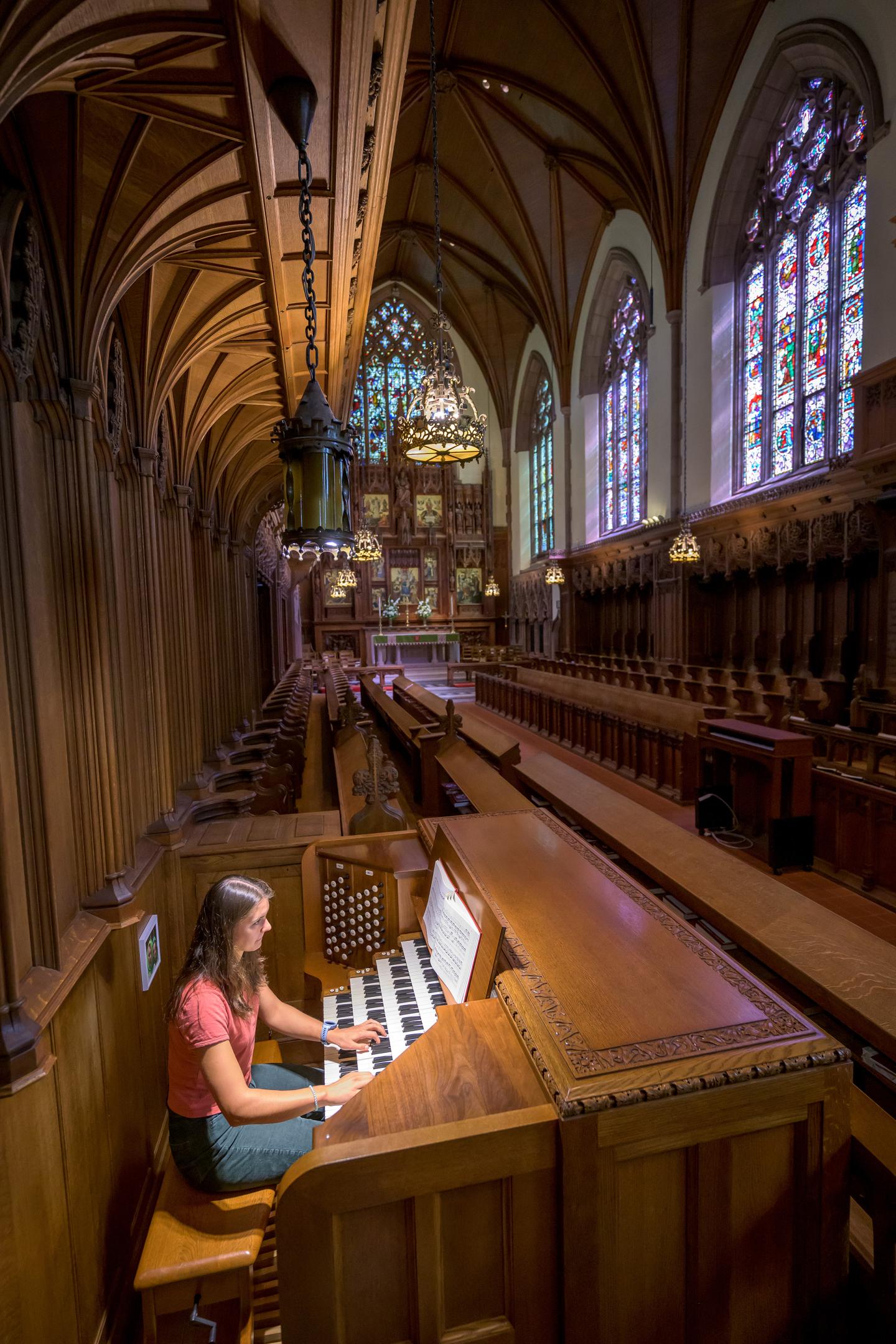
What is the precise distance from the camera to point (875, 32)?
28.1 ft

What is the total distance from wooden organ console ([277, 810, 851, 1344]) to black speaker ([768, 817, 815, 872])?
13.7 ft

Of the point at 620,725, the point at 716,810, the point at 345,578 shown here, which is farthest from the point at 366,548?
the point at 716,810

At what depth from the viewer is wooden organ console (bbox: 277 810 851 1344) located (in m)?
1.34

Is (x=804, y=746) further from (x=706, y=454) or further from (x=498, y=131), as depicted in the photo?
(x=498, y=131)

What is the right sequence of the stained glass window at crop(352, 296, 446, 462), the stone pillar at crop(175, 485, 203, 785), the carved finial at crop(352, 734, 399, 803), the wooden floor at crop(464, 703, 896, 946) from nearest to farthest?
the carved finial at crop(352, 734, 399, 803) → the wooden floor at crop(464, 703, 896, 946) → the stone pillar at crop(175, 485, 203, 785) → the stained glass window at crop(352, 296, 446, 462)

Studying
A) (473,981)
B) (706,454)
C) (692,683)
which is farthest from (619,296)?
(473,981)

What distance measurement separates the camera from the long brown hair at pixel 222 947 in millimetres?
2203

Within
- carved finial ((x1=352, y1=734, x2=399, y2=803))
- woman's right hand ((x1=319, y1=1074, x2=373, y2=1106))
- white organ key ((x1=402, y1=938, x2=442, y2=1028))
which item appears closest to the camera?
woman's right hand ((x1=319, y1=1074, x2=373, y2=1106))

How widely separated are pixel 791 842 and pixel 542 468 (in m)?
20.4

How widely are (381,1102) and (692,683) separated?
9.17 metres

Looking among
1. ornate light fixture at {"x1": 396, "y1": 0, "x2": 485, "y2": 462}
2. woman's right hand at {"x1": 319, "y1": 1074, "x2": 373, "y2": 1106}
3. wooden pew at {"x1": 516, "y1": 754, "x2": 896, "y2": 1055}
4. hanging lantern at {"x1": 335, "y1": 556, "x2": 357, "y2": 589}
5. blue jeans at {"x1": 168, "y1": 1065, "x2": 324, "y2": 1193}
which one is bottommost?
blue jeans at {"x1": 168, "y1": 1065, "x2": 324, "y2": 1193}

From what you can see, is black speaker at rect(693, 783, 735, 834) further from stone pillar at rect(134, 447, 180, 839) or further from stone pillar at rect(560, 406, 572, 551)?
stone pillar at rect(560, 406, 572, 551)

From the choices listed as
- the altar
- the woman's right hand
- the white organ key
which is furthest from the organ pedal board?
the altar

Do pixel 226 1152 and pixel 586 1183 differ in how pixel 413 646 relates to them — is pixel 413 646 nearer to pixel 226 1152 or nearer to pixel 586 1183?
pixel 226 1152
